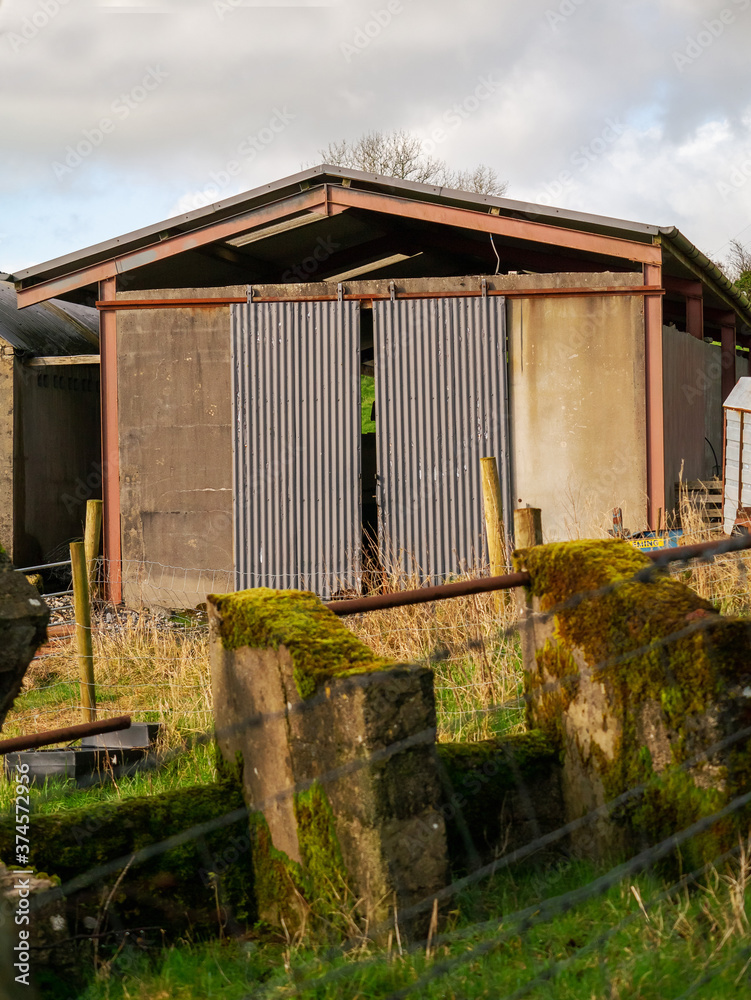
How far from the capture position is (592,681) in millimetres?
3662

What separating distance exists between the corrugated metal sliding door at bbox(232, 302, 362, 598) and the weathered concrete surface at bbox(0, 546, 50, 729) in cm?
846

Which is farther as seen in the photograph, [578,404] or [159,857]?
[578,404]

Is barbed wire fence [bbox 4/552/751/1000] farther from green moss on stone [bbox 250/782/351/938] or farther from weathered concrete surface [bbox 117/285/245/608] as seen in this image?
weathered concrete surface [bbox 117/285/245/608]

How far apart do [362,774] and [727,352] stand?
14203 millimetres

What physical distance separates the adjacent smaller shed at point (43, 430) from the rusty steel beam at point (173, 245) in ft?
3.39

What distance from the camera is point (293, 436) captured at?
10.5 meters

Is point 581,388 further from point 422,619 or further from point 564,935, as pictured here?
point 564,935

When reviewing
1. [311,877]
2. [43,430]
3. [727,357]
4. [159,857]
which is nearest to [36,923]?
[159,857]

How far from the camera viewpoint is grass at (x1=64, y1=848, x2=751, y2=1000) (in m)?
2.76

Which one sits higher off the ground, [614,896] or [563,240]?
[563,240]

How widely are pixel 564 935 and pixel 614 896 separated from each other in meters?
0.31

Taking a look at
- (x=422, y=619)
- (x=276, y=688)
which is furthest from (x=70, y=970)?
(x=422, y=619)

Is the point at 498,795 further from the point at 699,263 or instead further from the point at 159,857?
the point at 699,263

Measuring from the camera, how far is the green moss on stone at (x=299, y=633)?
10.4 feet
